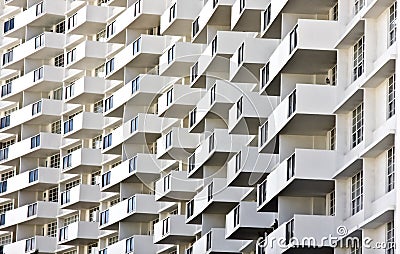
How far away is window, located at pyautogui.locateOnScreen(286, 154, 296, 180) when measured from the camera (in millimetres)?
60344

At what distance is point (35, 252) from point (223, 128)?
30862 mm

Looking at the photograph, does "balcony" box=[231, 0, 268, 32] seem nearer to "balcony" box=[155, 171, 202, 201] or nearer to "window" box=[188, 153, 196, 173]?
"window" box=[188, 153, 196, 173]

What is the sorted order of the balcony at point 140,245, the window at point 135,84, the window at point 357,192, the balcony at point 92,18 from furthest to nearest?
the balcony at point 92,18 < the window at point 135,84 < the balcony at point 140,245 < the window at point 357,192

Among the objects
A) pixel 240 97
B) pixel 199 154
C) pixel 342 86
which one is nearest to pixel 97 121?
pixel 199 154

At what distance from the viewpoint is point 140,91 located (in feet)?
297

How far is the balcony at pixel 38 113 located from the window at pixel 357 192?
51537 millimetres

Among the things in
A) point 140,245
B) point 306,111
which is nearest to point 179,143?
point 140,245

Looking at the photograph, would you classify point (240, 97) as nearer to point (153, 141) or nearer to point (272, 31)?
point (272, 31)

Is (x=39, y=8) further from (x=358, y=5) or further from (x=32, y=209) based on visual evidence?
(x=358, y=5)

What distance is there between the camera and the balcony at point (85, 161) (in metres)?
99.8

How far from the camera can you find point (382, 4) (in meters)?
54.1

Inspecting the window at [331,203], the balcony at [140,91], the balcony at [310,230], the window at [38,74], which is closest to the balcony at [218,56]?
the balcony at [140,91]

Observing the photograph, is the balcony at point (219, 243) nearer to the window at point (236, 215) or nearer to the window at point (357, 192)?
the window at point (236, 215)

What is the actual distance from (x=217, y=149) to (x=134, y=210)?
52.1 feet
